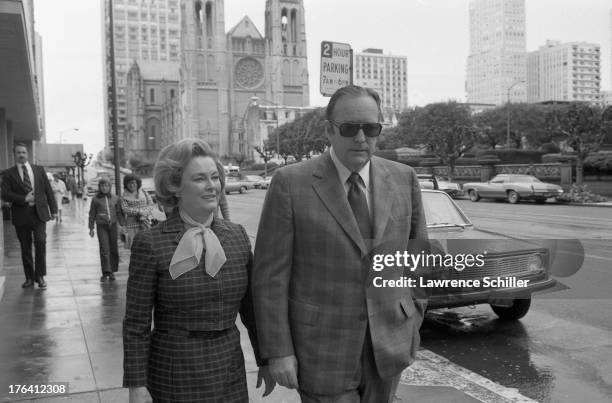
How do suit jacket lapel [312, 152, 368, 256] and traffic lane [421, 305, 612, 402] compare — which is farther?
traffic lane [421, 305, 612, 402]

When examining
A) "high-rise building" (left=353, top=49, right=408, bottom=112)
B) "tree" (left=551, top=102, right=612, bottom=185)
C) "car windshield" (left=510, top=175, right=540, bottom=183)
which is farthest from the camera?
"high-rise building" (left=353, top=49, right=408, bottom=112)

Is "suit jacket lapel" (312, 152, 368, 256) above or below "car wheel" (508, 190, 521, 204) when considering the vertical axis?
above

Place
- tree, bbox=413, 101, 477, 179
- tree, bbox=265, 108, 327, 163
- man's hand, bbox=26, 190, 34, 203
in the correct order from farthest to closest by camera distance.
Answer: tree, bbox=265, 108, 327, 163 → tree, bbox=413, 101, 477, 179 → man's hand, bbox=26, 190, 34, 203

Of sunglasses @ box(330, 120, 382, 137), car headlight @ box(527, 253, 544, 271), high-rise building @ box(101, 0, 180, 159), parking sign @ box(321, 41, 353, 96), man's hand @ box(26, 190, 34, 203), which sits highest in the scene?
high-rise building @ box(101, 0, 180, 159)

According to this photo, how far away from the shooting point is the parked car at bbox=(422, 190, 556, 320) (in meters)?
6.40

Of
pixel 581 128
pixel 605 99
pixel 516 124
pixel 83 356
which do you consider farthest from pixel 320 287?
pixel 605 99

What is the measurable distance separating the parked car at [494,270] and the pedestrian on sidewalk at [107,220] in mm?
5590

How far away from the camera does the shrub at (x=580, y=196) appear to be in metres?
29.8

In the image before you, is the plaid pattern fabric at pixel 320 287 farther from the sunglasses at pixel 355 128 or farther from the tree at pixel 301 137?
the tree at pixel 301 137

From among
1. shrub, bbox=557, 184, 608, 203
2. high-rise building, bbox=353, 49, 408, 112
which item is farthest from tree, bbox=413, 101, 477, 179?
shrub, bbox=557, 184, 608, 203

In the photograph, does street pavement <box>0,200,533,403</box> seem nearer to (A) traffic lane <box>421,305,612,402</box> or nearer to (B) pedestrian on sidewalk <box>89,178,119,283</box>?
(A) traffic lane <box>421,305,612,402</box>

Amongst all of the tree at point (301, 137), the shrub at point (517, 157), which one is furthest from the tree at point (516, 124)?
the tree at point (301, 137)

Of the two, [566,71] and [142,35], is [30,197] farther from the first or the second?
[142,35]

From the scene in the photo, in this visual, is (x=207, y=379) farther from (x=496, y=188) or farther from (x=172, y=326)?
(x=496, y=188)
